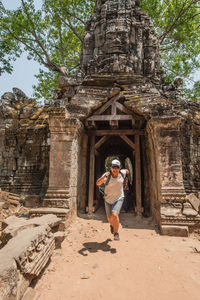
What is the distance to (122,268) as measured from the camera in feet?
9.26

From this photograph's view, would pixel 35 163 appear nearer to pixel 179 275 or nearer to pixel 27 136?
pixel 27 136

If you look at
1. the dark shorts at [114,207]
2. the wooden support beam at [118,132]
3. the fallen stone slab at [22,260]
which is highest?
the wooden support beam at [118,132]

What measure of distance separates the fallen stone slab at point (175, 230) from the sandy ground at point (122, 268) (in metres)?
0.13

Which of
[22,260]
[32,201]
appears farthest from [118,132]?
[22,260]

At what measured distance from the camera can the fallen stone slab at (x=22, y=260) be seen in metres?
1.70

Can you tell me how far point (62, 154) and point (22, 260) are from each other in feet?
9.64

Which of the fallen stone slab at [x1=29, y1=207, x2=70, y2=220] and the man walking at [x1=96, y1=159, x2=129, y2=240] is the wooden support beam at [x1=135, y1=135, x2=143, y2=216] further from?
the fallen stone slab at [x1=29, y1=207, x2=70, y2=220]

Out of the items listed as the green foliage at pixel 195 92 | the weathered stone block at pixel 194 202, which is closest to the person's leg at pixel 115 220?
the weathered stone block at pixel 194 202

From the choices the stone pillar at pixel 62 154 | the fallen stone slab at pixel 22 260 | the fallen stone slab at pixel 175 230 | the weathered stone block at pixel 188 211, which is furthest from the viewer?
the stone pillar at pixel 62 154

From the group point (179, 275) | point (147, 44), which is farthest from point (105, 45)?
point (179, 275)

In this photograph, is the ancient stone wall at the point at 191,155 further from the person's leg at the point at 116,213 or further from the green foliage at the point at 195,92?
the green foliage at the point at 195,92

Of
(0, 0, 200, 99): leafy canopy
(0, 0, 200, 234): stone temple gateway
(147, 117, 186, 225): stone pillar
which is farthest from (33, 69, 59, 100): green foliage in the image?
(147, 117, 186, 225): stone pillar

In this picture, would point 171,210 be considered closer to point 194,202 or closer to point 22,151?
point 194,202

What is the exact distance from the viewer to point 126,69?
Answer: 708 cm
